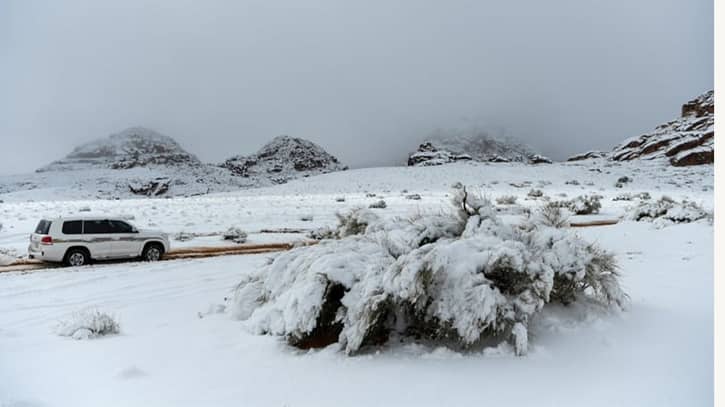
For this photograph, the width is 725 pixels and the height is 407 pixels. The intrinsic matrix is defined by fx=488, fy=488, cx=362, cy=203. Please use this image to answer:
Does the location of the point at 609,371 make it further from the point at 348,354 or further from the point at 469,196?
the point at 469,196

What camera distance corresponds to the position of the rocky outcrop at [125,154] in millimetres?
100650

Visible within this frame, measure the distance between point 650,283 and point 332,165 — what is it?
216 feet

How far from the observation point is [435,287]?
4055 mm

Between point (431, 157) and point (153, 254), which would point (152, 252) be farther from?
point (431, 157)

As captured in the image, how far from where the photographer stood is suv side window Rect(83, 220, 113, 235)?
11102 mm

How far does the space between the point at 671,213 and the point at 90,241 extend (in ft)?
45.2

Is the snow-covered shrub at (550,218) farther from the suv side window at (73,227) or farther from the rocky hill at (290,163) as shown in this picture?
the rocky hill at (290,163)

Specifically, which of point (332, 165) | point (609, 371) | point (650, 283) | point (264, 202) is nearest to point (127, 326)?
point (609, 371)

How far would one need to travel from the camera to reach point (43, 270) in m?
9.87

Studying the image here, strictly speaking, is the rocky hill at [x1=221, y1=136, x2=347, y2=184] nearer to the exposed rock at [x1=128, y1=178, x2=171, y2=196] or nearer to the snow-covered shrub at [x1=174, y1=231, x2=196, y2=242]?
the exposed rock at [x1=128, y1=178, x2=171, y2=196]

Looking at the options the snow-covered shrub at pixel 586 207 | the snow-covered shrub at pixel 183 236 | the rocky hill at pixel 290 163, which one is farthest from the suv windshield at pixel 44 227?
the rocky hill at pixel 290 163

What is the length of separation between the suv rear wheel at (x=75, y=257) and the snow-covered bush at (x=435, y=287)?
7923mm

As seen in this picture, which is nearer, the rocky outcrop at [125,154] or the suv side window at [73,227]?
the suv side window at [73,227]

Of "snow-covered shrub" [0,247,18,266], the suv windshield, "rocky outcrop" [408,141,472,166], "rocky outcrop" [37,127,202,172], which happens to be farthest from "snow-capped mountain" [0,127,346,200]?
the suv windshield
